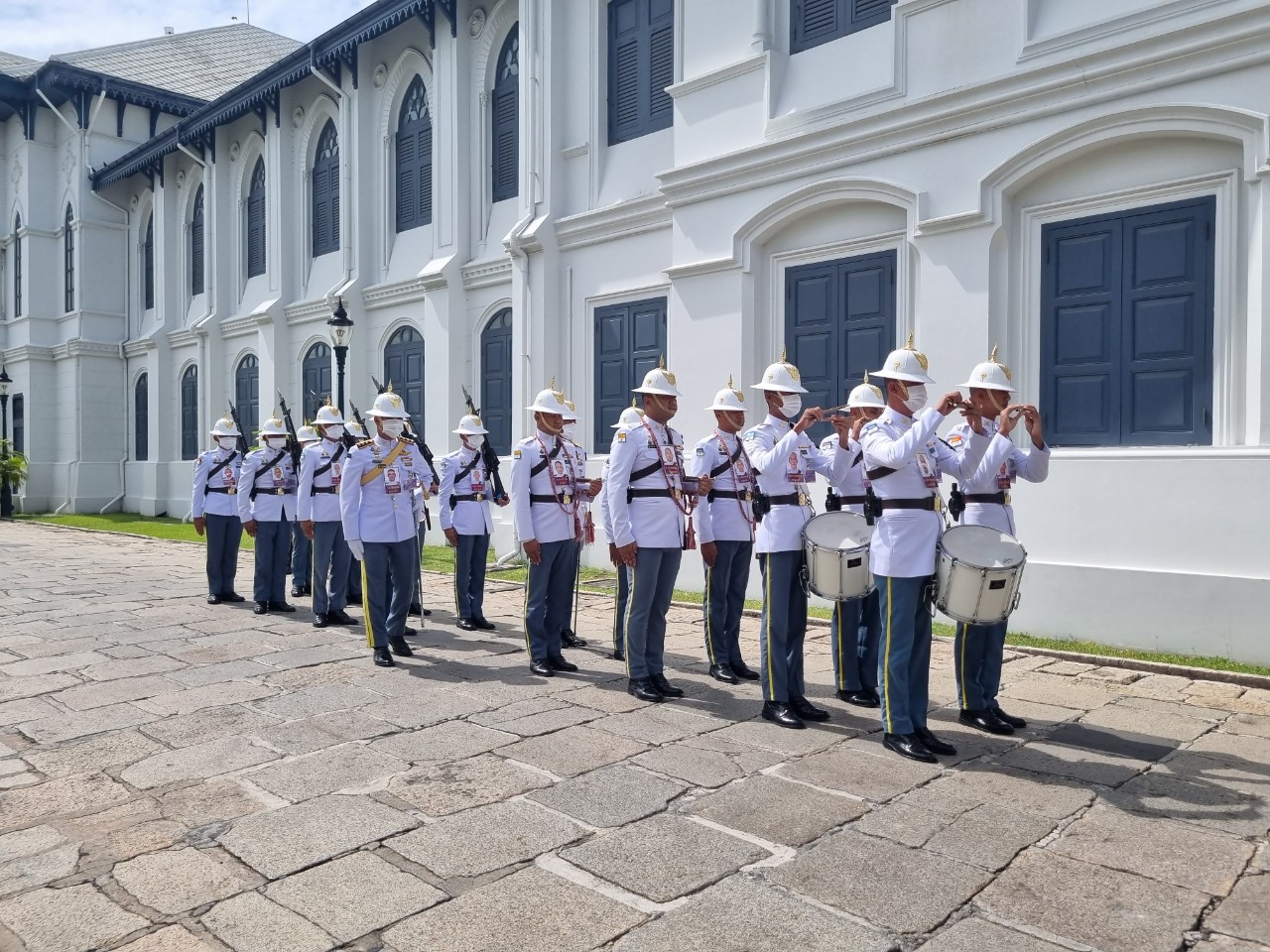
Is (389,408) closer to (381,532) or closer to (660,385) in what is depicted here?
(381,532)

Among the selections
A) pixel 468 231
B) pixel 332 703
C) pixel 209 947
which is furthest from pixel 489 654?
pixel 468 231

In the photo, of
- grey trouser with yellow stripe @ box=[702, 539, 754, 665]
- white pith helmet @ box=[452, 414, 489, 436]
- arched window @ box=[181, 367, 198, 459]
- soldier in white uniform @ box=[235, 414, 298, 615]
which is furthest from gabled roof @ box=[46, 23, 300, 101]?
grey trouser with yellow stripe @ box=[702, 539, 754, 665]

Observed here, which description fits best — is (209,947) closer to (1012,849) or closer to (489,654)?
(1012,849)

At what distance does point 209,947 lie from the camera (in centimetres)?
315

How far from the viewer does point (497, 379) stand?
1558 centimetres

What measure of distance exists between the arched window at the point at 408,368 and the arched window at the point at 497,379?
170cm

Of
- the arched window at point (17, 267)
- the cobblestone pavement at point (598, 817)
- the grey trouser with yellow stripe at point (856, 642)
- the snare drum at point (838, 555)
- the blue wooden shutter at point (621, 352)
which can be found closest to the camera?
the cobblestone pavement at point (598, 817)

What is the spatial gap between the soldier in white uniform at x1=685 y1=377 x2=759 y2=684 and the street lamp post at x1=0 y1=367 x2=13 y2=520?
2516 centimetres

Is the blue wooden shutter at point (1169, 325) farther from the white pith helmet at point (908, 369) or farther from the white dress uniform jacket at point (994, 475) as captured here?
the white pith helmet at point (908, 369)

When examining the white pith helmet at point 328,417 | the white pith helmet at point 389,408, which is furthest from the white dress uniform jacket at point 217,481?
the white pith helmet at point 389,408

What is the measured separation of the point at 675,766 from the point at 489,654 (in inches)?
124

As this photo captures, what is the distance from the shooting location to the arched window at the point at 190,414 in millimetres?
24141

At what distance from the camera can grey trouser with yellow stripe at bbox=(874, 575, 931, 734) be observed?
16.7 feet

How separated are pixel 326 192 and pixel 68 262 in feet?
38.9
